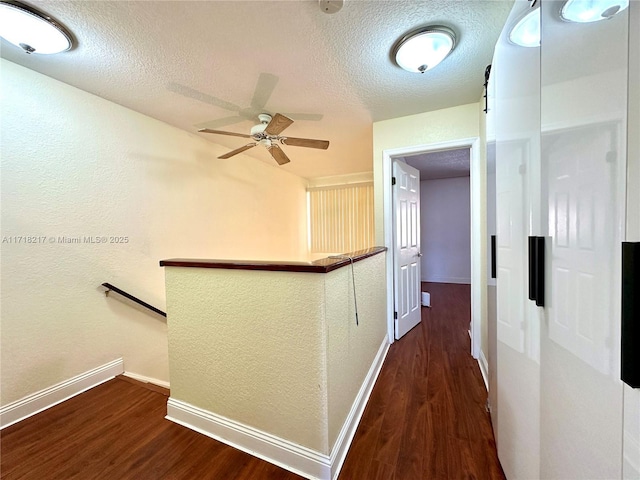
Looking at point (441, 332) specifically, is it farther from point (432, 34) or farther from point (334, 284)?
point (432, 34)

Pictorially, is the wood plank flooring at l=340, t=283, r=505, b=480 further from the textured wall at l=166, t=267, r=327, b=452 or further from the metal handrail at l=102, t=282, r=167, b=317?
the metal handrail at l=102, t=282, r=167, b=317

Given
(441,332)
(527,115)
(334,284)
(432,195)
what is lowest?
(441,332)

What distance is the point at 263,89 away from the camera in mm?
1904

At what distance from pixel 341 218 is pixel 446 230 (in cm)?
248

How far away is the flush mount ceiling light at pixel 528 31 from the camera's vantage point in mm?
816

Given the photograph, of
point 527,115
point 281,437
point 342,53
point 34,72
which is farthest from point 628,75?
point 34,72

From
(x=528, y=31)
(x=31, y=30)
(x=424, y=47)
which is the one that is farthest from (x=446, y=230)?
(x=31, y=30)

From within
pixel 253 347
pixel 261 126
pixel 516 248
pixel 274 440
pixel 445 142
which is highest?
pixel 261 126

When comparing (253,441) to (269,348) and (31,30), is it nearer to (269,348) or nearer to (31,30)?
(269,348)

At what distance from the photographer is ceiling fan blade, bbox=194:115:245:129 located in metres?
2.38

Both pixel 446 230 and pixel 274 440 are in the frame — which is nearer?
pixel 274 440

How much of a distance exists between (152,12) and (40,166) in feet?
4.48

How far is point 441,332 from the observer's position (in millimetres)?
2846

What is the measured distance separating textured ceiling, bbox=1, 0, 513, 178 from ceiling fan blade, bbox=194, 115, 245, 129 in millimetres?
22
